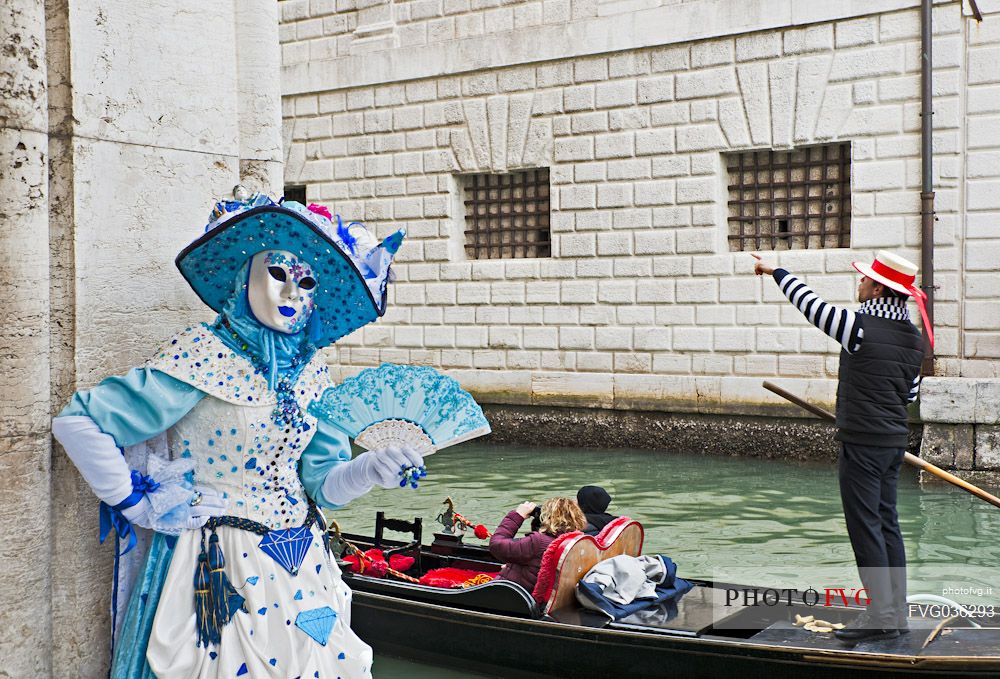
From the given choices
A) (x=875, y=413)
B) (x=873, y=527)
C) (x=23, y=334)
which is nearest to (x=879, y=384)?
(x=875, y=413)

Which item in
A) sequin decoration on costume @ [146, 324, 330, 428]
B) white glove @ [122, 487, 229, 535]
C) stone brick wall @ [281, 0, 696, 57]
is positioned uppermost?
stone brick wall @ [281, 0, 696, 57]

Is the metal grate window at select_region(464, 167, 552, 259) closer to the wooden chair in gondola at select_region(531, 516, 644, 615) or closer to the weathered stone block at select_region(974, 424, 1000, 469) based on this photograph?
the weathered stone block at select_region(974, 424, 1000, 469)

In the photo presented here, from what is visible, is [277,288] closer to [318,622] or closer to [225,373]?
[225,373]

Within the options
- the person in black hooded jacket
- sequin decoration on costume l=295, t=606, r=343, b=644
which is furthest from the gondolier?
sequin decoration on costume l=295, t=606, r=343, b=644

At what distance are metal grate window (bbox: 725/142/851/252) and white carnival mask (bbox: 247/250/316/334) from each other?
379 inches

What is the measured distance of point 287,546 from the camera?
2668 millimetres

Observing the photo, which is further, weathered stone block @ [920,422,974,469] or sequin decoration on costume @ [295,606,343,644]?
weathered stone block @ [920,422,974,469]

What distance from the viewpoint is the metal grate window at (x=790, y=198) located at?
11469 mm

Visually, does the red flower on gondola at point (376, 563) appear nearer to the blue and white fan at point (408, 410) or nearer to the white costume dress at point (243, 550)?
the white costume dress at point (243, 550)

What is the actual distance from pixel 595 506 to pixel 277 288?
353 cm

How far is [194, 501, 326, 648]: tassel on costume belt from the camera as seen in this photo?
99.3 inches

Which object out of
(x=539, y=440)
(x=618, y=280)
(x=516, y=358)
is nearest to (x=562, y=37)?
(x=618, y=280)

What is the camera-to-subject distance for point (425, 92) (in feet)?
44.9

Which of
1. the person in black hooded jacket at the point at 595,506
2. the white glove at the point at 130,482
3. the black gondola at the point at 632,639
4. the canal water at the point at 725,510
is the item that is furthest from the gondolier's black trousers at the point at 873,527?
the white glove at the point at 130,482
